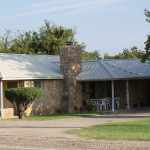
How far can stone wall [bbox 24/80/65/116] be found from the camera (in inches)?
944

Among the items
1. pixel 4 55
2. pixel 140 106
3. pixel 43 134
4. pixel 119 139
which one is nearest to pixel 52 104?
pixel 4 55

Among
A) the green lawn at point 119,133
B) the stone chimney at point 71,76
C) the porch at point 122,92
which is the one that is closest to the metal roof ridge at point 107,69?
the porch at point 122,92

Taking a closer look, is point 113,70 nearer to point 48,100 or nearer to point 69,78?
point 69,78

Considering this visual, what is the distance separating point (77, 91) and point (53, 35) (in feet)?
65.1

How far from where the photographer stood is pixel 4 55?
26.4 meters

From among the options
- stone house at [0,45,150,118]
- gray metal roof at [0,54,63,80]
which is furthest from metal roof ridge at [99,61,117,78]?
gray metal roof at [0,54,63,80]

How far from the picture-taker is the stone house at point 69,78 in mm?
24047

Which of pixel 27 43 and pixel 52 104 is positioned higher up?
pixel 27 43

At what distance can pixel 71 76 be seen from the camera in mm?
26094

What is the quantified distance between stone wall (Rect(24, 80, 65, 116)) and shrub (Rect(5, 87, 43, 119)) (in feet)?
6.87

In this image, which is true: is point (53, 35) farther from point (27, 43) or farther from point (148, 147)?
point (148, 147)

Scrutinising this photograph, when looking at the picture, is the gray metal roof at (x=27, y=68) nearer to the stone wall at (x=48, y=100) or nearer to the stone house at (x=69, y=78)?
the stone house at (x=69, y=78)

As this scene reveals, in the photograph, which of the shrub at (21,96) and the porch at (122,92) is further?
the porch at (122,92)

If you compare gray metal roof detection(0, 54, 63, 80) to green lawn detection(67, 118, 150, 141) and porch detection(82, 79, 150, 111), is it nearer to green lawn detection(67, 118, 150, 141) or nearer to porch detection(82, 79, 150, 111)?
porch detection(82, 79, 150, 111)
